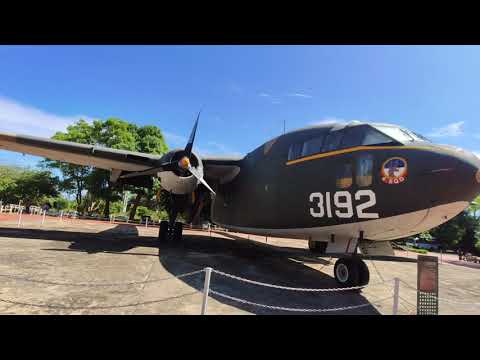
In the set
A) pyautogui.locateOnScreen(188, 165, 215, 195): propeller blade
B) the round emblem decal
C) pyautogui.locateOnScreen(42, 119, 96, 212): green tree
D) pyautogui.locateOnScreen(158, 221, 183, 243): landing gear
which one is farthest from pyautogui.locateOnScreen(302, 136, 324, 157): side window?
pyautogui.locateOnScreen(42, 119, 96, 212): green tree

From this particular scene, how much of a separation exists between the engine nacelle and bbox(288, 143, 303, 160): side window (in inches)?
153

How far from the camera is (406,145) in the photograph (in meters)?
6.15

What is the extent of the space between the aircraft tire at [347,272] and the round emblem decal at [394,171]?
8.02ft

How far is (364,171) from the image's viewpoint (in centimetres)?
649

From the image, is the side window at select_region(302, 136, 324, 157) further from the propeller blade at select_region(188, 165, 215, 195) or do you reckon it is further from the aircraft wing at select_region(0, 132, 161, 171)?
the aircraft wing at select_region(0, 132, 161, 171)

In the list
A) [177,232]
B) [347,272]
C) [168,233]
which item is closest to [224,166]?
[177,232]

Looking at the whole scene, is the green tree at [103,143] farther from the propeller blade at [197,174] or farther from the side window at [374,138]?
the side window at [374,138]

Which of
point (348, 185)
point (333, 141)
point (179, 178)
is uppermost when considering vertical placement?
point (333, 141)

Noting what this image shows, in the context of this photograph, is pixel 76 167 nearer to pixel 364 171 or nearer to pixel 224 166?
pixel 224 166

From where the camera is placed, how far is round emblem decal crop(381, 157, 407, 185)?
5.95 meters

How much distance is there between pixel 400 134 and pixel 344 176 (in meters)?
1.66
